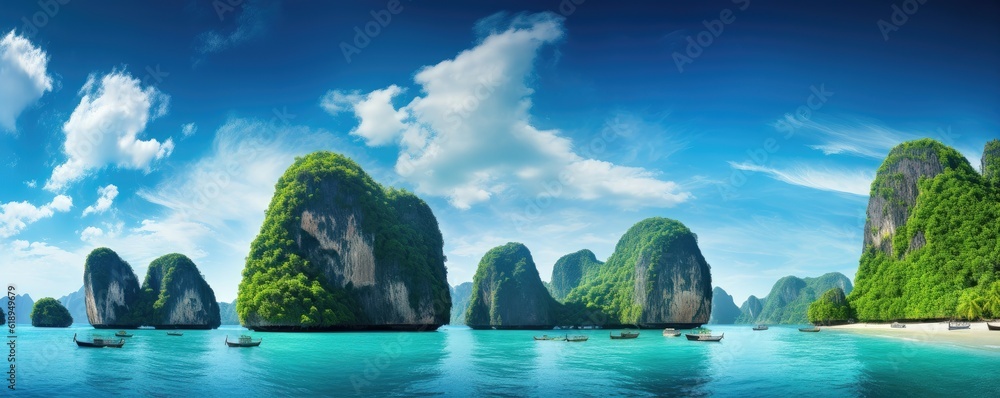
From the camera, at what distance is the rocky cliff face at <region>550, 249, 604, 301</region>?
13462 cm

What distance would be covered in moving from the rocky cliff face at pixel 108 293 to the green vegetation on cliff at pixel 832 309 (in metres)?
97.4

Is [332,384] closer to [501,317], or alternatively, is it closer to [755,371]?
[755,371]

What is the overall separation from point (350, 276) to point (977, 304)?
58.5m

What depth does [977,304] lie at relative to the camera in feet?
168

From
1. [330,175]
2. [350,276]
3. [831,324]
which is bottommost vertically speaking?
[831,324]

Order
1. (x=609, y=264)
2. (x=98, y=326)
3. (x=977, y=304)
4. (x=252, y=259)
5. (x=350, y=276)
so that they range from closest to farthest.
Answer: (x=977, y=304)
(x=252, y=259)
(x=350, y=276)
(x=98, y=326)
(x=609, y=264)

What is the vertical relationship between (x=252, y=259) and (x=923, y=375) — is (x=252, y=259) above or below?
above

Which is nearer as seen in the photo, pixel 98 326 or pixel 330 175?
pixel 330 175

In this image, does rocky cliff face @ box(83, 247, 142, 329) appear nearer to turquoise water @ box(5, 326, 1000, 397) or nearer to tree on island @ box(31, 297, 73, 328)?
tree on island @ box(31, 297, 73, 328)

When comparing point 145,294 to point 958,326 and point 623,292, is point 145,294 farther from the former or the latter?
point 958,326

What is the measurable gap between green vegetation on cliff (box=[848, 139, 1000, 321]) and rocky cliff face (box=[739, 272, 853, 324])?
4124 inches

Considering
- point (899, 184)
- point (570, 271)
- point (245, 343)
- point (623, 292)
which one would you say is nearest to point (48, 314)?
point (245, 343)

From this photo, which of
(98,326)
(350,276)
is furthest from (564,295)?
(98,326)

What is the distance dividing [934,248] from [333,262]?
6484 cm
